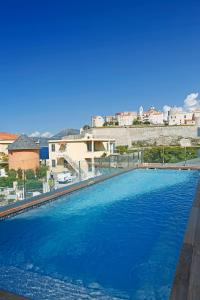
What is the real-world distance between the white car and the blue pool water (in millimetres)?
1090

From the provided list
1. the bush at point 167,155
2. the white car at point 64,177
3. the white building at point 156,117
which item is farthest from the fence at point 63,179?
the white building at point 156,117

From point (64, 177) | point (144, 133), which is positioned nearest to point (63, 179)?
point (64, 177)

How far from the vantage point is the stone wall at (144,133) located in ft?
131

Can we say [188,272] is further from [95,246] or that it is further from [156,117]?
[156,117]

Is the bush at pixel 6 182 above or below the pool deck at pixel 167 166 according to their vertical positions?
above

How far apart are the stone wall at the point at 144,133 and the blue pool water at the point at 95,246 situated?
31.1 meters

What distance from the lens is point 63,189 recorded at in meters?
9.05

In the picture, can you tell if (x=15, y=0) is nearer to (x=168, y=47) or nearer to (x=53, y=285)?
(x=168, y=47)

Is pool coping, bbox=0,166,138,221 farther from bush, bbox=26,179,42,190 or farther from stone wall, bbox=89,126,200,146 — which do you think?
stone wall, bbox=89,126,200,146

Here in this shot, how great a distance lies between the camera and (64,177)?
33.1 ft

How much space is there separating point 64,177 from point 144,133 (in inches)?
1313

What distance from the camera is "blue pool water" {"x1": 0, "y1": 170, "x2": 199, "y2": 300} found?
135 inches

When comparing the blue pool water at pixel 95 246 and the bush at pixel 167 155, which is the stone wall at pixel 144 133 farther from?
the blue pool water at pixel 95 246

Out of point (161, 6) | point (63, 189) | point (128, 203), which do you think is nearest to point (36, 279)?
point (128, 203)
